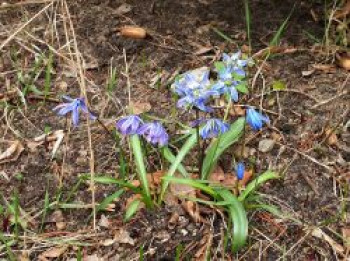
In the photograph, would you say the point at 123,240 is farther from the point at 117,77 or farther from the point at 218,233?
the point at 117,77

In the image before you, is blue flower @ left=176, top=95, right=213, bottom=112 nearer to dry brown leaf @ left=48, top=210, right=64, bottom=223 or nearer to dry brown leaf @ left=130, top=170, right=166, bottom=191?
dry brown leaf @ left=130, top=170, right=166, bottom=191

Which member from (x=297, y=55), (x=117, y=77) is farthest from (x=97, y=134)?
(x=297, y=55)

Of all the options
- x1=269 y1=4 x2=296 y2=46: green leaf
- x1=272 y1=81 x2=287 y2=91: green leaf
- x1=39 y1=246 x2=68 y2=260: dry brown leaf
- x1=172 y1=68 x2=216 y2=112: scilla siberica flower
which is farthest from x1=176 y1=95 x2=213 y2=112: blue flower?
x1=269 y1=4 x2=296 y2=46: green leaf

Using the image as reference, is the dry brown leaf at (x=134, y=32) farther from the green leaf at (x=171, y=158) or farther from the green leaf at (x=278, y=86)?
the green leaf at (x=171, y=158)

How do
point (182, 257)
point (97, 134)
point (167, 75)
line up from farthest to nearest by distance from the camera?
point (167, 75) → point (97, 134) → point (182, 257)

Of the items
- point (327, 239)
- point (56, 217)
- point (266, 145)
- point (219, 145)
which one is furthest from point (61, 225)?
point (327, 239)

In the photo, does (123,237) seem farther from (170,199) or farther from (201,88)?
(201,88)
